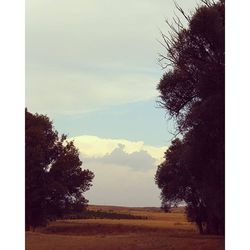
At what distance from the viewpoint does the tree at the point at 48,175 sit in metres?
12.4

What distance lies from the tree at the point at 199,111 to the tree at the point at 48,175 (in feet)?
7.21

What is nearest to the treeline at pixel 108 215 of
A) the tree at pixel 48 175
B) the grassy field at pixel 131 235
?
the grassy field at pixel 131 235

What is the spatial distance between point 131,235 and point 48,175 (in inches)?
131

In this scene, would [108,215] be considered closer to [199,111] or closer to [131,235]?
[131,235]

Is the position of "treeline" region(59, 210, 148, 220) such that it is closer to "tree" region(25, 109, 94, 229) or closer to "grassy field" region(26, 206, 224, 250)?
"grassy field" region(26, 206, 224, 250)

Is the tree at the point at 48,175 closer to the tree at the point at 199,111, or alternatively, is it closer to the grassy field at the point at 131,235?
the grassy field at the point at 131,235

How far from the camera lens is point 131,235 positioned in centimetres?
1022

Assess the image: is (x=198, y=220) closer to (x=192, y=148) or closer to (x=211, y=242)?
(x=211, y=242)

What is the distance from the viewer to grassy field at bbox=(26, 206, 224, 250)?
9625 millimetres

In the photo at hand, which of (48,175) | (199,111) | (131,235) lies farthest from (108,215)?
(48,175)

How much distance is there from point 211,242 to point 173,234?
0.87m

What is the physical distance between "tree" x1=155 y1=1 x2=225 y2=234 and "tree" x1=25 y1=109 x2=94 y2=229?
220 cm
